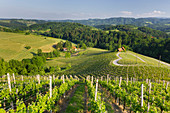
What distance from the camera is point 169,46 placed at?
357ft

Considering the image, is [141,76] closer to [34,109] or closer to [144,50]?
[34,109]

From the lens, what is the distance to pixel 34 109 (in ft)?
34.8

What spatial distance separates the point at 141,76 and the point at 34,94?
3232cm

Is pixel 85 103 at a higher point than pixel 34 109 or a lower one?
lower

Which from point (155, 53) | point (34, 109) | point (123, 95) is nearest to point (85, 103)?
→ point (123, 95)

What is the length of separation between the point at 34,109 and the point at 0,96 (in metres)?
7.06

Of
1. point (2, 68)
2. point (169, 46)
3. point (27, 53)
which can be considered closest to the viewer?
point (2, 68)

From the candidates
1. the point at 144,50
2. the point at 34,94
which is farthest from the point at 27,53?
the point at 144,50

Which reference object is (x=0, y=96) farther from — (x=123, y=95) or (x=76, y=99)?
(x=123, y=95)

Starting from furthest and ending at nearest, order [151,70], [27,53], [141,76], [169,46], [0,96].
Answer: [169,46]
[27,53]
[151,70]
[141,76]
[0,96]

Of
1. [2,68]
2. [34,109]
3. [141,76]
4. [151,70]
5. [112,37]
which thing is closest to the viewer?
[34,109]

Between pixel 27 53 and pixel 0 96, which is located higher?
pixel 0 96

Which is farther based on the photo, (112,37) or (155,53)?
(112,37)

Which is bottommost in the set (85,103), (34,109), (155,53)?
(155,53)
